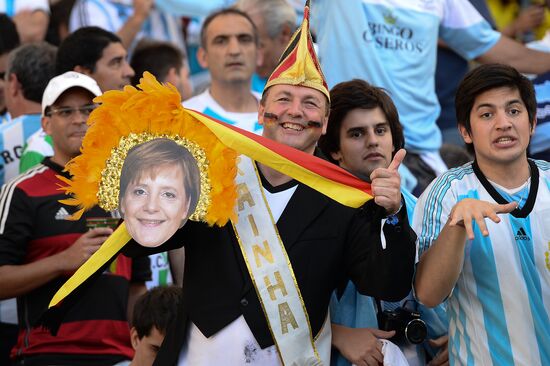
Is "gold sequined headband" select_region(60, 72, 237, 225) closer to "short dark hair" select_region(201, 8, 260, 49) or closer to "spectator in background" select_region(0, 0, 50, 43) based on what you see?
"short dark hair" select_region(201, 8, 260, 49)

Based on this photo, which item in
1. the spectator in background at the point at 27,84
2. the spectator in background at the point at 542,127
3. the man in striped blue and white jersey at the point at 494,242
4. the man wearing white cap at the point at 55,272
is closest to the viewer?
the man in striped blue and white jersey at the point at 494,242

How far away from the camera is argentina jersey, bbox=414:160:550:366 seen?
14.7ft

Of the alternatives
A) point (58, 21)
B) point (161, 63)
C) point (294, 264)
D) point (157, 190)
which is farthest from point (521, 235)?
point (58, 21)

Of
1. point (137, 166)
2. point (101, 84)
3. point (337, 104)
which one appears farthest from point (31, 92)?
point (137, 166)

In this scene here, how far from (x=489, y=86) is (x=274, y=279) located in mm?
1259

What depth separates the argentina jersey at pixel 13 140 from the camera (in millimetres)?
6773

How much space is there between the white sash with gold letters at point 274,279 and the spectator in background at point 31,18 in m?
4.26

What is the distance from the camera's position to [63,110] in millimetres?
5941

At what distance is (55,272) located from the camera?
18.0 feet

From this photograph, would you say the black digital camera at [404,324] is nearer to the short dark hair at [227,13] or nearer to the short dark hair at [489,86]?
the short dark hair at [489,86]

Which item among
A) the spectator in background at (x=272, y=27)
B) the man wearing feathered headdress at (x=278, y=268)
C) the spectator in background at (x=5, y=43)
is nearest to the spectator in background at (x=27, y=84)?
the spectator in background at (x=5, y=43)

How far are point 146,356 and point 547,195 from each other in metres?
1.96

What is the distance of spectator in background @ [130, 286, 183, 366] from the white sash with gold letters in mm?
956

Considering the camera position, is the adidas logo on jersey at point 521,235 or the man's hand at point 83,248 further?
the man's hand at point 83,248
